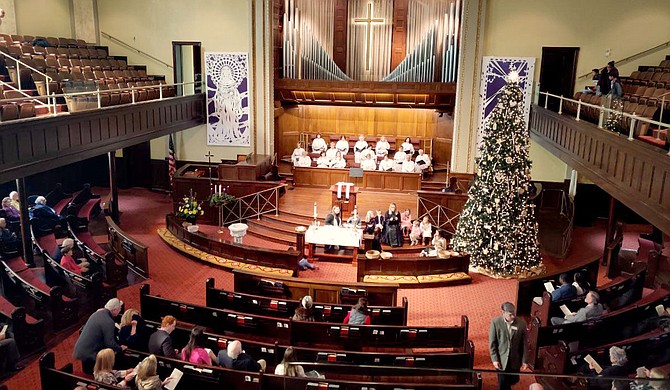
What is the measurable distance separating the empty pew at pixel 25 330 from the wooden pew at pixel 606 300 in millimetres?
8232

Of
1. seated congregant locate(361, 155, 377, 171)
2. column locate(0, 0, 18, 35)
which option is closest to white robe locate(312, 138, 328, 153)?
seated congregant locate(361, 155, 377, 171)

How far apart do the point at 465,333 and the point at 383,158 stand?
12406mm

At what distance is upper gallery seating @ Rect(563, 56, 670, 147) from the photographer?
9664 mm

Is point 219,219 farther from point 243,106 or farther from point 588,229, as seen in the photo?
point 588,229

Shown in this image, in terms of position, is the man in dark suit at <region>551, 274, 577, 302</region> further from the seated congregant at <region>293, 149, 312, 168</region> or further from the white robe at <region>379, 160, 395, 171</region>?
the seated congregant at <region>293, 149, 312, 168</region>

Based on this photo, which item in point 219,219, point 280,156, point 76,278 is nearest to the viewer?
point 76,278

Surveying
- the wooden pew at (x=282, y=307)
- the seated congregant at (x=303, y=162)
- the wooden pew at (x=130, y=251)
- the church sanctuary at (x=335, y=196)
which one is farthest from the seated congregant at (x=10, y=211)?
the seated congregant at (x=303, y=162)

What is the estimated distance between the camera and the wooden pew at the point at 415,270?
12438mm

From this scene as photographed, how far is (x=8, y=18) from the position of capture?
16.9 meters

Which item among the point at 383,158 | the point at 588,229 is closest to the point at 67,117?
the point at 383,158

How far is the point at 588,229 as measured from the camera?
1775 cm

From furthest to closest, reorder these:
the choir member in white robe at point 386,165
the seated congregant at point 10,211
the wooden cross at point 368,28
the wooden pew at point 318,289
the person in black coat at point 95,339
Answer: the wooden cross at point 368,28
the choir member in white robe at point 386,165
the seated congregant at point 10,211
the wooden pew at point 318,289
the person in black coat at point 95,339

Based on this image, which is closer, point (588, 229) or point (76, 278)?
point (76, 278)

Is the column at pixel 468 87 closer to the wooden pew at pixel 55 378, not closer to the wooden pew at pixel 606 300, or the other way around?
the wooden pew at pixel 606 300
